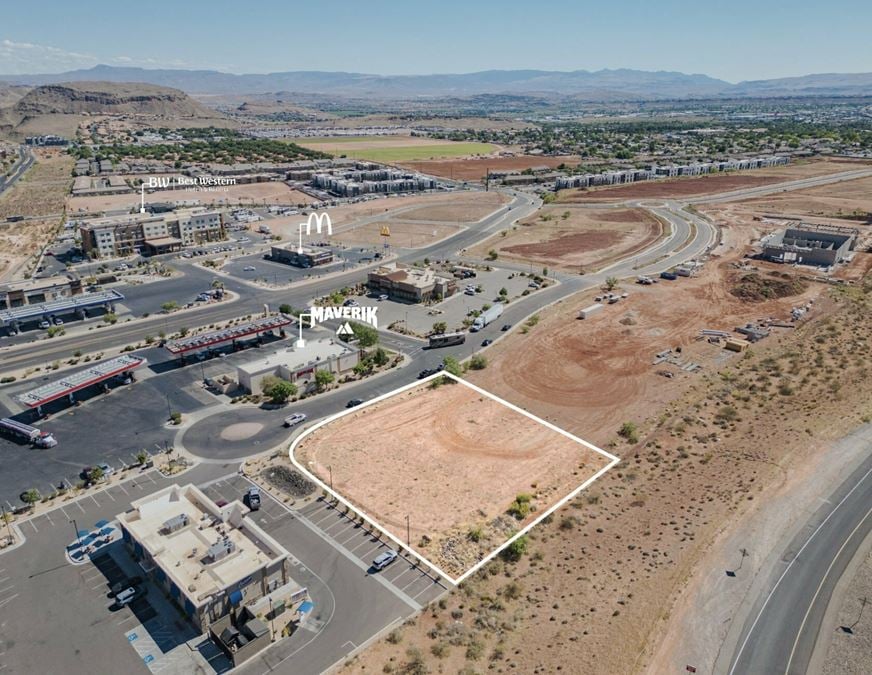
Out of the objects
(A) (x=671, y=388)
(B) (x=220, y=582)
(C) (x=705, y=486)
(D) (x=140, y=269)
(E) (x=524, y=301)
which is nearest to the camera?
(B) (x=220, y=582)

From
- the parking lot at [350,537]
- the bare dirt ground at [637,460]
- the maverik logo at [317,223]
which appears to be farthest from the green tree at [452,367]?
the maverik logo at [317,223]

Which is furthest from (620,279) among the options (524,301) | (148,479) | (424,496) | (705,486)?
(148,479)

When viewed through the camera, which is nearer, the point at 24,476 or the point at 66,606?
the point at 66,606

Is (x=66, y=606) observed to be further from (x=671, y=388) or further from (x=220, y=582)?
(x=671, y=388)

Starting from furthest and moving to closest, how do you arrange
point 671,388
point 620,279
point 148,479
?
point 620,279 → point 671,388 → point 148,479

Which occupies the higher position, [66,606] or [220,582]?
[220,582]

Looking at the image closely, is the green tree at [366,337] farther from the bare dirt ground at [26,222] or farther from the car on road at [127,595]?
the bare dirt ground at [26,222]

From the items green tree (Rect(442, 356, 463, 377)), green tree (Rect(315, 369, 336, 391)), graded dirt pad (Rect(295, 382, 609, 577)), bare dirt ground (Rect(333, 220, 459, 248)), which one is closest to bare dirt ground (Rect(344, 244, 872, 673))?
graded dirt pad (Rect(295, 382, 609, 577))

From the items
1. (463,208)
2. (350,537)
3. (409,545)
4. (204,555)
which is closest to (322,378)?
(350,537)

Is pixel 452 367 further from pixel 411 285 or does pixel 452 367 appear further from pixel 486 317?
pixel 411 285
